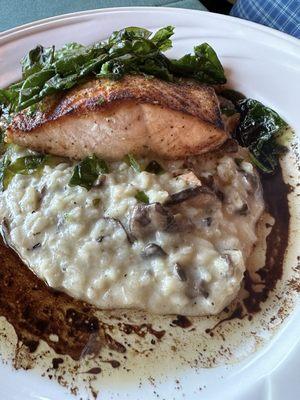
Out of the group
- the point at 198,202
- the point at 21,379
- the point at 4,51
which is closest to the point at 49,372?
the point at 21,379

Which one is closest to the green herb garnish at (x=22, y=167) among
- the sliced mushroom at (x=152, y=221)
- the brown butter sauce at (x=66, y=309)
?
the brown butter sauce at (x=66, y=309)

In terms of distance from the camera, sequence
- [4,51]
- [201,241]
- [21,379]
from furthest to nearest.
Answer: [4,51]
[201,241]
[21,379]

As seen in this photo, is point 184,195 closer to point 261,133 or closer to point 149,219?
point 149,219

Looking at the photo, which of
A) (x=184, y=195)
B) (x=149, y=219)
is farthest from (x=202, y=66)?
(x=149, y=219)

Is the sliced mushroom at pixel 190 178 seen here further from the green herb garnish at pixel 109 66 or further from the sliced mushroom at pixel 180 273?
the green herb garnish at pixel 109 66

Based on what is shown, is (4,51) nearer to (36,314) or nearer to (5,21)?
(5,21)

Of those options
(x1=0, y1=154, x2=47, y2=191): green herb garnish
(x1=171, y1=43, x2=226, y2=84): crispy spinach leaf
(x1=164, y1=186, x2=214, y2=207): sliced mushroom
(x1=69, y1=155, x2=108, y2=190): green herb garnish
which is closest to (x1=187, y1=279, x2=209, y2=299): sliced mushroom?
(x1=164, y1=186, x2=214, y2=207): sliced mushroom

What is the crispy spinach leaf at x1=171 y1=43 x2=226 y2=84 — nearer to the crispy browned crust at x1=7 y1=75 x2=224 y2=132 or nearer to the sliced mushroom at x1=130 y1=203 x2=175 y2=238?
the crispy browned crust at x1=7 y1=75 x2=224 y2=132
